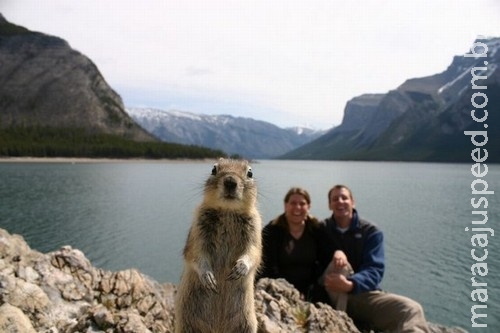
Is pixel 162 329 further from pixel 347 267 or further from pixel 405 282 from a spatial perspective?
pixel 405 282

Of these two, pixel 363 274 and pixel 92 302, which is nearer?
pixel 92 302

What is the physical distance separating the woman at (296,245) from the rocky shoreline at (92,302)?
0.71 metres

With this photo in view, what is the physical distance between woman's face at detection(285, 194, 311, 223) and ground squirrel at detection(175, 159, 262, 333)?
4.04 m

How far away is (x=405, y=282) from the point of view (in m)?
29.4

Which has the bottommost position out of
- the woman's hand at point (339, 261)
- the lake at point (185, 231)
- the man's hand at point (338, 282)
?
the lake at point (185, 231)

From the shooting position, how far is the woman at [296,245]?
1073 cm

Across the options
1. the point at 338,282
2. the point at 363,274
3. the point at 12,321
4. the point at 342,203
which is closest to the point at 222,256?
the point at 12,321

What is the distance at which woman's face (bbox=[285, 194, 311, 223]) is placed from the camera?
10594mm

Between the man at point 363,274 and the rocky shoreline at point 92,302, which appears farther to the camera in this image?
the man at point 363,274

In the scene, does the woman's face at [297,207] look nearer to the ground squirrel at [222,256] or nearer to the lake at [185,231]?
the lake at [185,231]

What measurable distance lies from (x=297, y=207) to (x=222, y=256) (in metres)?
4.41

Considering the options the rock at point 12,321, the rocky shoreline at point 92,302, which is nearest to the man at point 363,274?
the rocky shoreline at point 92,302

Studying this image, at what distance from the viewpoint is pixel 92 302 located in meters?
10.0

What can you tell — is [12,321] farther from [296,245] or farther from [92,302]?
[296,245]
